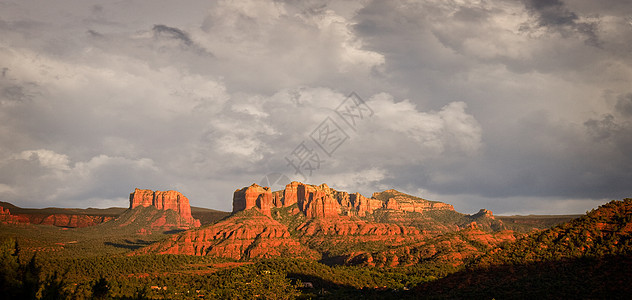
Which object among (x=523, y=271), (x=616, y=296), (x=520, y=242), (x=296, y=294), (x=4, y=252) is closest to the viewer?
(x=616, y=296)

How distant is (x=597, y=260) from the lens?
71688mm

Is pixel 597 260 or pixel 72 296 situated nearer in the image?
pixel 597 260

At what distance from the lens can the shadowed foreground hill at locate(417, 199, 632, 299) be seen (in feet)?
222

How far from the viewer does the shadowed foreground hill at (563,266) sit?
222ft

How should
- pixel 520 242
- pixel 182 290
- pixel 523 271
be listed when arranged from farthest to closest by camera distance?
1. pixel 182 290
2. pixel 520 242
3. pixel 523 271

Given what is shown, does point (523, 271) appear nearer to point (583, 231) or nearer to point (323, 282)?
point (583, 231)

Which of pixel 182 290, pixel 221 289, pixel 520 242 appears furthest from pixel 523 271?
pixel 182 290

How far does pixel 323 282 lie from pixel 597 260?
119 meters

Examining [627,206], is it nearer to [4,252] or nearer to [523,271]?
[523,271]

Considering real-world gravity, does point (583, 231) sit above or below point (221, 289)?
above

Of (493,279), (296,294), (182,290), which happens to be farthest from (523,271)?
(182,290)

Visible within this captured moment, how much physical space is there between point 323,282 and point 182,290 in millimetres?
53303

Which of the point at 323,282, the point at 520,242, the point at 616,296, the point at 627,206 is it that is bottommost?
the point at 323,282

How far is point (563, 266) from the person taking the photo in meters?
74.9
